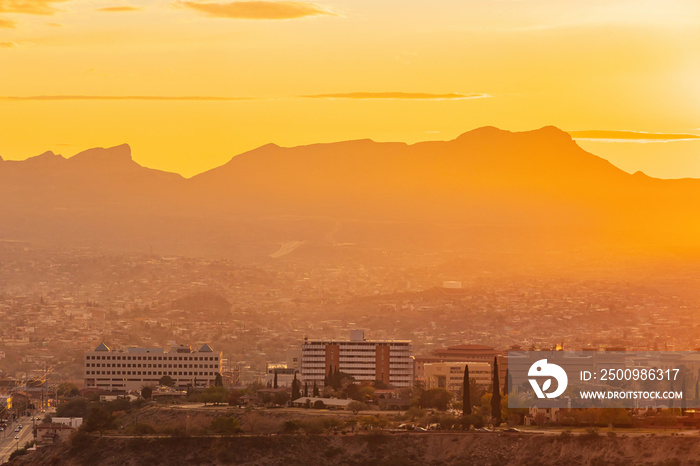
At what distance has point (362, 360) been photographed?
137250 millimetres

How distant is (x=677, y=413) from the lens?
87312mm

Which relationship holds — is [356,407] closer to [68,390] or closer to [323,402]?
[323,402]

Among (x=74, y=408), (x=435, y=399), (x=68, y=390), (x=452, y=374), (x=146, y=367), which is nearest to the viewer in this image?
(x=435, y=399)

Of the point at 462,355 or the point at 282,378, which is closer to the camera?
the point at 282,378

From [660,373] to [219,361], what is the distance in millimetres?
50505

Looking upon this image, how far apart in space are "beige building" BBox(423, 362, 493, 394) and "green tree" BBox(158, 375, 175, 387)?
832 inches

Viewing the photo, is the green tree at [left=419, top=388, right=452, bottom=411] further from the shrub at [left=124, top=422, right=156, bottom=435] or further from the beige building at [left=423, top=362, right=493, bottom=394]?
the beige building at [left=423, top=362, right=493, bottom=394]

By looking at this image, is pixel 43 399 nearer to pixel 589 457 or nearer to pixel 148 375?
pixel 148 375

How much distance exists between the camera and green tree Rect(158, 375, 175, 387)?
135788 millimetres

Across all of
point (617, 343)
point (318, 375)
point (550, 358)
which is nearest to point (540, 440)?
point (550, 358)

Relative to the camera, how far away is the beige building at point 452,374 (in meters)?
136

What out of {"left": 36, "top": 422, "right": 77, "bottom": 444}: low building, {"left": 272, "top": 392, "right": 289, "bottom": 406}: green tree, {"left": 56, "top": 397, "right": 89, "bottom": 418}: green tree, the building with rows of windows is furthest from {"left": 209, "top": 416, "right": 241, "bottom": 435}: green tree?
the building with rows of windows

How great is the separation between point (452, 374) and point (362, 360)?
842 centimetres

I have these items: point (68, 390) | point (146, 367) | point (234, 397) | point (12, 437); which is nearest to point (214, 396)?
point (234, 397)
